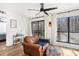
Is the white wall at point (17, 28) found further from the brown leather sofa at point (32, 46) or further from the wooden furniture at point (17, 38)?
the brown leather sofa at point (32, 46)

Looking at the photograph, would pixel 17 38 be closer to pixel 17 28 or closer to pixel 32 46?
pixel 17 28

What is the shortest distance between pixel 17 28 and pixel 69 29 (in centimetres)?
101

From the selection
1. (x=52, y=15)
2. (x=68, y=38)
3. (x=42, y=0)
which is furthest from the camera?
(x=52, y=15)

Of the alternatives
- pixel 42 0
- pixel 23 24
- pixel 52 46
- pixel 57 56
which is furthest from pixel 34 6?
pixel 57 56

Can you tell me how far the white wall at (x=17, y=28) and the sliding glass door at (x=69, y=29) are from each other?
0.70m

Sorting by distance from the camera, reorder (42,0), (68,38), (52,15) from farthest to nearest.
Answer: (52,15), (68,38), (42,0)

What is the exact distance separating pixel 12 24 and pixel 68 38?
111cm

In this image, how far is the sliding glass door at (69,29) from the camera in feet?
5.34

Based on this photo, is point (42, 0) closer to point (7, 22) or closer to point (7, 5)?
point (7, 5)

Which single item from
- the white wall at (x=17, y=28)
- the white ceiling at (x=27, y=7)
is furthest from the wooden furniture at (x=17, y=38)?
the white ceiling at (x=27, y=7)

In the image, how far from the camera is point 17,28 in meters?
1.72

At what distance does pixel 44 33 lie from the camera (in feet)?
5.90

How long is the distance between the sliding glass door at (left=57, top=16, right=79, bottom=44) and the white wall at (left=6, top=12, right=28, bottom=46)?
0.70 meters

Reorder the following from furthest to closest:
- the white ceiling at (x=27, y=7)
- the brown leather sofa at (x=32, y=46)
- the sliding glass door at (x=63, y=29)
Result: the brown leather sofa at (x=32, y=46) → the sliding glass door at (x=63, y=29) → the white ceiling at (x=27, y=7)
